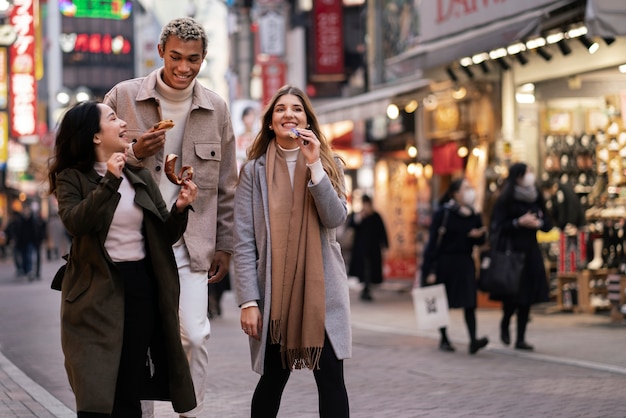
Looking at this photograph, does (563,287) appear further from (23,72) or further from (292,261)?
(23,72)

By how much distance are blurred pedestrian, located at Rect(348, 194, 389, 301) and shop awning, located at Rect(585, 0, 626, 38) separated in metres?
8.58

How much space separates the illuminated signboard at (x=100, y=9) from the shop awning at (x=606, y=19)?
3463 inches

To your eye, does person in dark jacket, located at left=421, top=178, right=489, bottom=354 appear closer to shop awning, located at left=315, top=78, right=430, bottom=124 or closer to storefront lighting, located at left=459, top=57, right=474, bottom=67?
storefront lighting, located at left=459, top=57, right=474, bottom=67

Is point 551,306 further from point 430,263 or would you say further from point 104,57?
point 104,57

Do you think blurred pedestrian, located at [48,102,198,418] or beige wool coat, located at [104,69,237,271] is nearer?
blurred pedestrian, located at [48,102,198,418]

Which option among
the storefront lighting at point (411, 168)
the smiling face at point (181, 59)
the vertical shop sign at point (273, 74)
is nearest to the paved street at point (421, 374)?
the smiling face at point (181, 59)

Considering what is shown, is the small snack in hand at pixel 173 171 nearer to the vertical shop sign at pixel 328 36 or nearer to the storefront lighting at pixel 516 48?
the storefront lighting at pixel 516 48

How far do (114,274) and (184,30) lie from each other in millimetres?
1279

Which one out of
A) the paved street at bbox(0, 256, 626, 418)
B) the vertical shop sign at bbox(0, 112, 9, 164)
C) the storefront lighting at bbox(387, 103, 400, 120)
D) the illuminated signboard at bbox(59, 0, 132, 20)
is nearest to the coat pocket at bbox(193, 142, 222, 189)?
the paved street at bbox(0, 256, 626, 418)

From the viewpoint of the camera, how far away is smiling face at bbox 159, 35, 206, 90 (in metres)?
5.75

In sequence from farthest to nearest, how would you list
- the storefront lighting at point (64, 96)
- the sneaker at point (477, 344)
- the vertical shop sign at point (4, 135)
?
the storefront lighting at point (64, 96), the vertical shop sign at point (4, 135), the sneaker at point (477, 344)

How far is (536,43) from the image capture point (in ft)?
50.1

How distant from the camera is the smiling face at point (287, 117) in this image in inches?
224

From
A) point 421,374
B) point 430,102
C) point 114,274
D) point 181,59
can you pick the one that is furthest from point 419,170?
point 114,274
